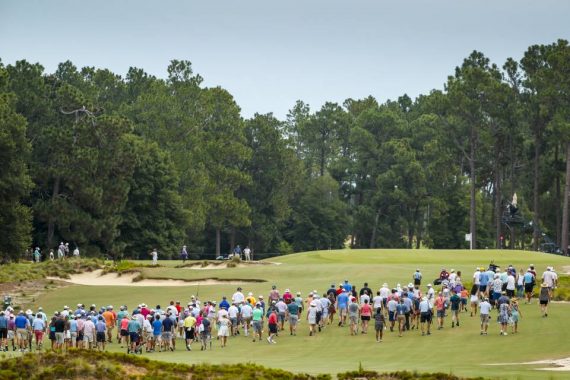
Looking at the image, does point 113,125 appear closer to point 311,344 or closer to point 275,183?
point 275,183

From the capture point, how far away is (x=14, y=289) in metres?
65.8

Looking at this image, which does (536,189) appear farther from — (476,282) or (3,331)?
(3,331)

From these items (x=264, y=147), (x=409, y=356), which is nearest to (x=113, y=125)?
(x=264, y=147)

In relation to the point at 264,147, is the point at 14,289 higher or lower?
lower

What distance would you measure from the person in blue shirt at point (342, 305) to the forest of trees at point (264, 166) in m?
41.1

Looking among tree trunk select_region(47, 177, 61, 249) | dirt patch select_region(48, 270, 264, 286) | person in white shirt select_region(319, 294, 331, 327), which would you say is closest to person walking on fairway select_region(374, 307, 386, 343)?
person in white shirt select_region(319, 294, 331, 327)

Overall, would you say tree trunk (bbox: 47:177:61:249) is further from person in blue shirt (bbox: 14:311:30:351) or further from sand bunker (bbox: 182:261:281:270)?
person in blue shirt (bbox: 14:311:30:351)

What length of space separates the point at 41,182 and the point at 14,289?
3236 centimetres

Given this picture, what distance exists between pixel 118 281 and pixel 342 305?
79.8ft

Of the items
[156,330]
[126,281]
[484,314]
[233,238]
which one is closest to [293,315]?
[156,330]

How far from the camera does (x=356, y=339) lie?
4656 centimetres

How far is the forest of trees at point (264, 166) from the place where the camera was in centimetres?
9650

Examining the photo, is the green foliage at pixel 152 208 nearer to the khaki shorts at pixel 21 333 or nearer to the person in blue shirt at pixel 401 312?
the khaki shorts at pixel 21 333

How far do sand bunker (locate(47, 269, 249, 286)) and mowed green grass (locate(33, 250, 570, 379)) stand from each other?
2.41 feet
